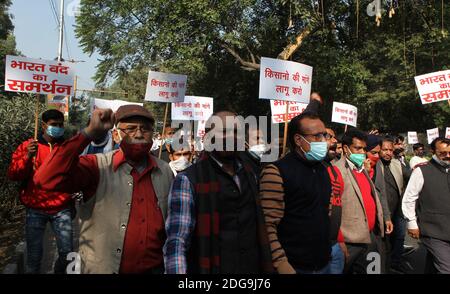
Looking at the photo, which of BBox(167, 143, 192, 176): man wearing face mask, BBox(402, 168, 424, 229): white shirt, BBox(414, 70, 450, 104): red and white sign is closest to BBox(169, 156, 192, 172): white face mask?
BBox(167, 143, 192, 176): man wearing face mask

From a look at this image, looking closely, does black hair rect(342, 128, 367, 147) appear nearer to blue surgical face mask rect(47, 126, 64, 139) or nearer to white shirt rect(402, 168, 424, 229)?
white shirt rect(402, 168, 424, 229)

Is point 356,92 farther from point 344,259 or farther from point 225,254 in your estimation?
point 225,254

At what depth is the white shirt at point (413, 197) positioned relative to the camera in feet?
16.3

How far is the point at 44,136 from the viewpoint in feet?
15.8

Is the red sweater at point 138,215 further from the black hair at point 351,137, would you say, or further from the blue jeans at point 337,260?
the black hair at point 351,137

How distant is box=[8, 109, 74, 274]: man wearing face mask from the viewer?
452 cm

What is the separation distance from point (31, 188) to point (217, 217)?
2.79 m

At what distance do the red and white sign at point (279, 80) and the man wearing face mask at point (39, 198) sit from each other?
323 centimetres

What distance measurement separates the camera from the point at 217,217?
8.31 feet

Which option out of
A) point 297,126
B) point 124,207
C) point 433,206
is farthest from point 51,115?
point 433,206

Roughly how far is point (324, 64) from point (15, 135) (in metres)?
14.2

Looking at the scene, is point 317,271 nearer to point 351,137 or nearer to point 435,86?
point 351,137

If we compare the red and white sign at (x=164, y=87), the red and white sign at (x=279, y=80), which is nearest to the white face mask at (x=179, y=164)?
the red and white sign at (x=279, y=80)

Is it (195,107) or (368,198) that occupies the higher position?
(195,107)
